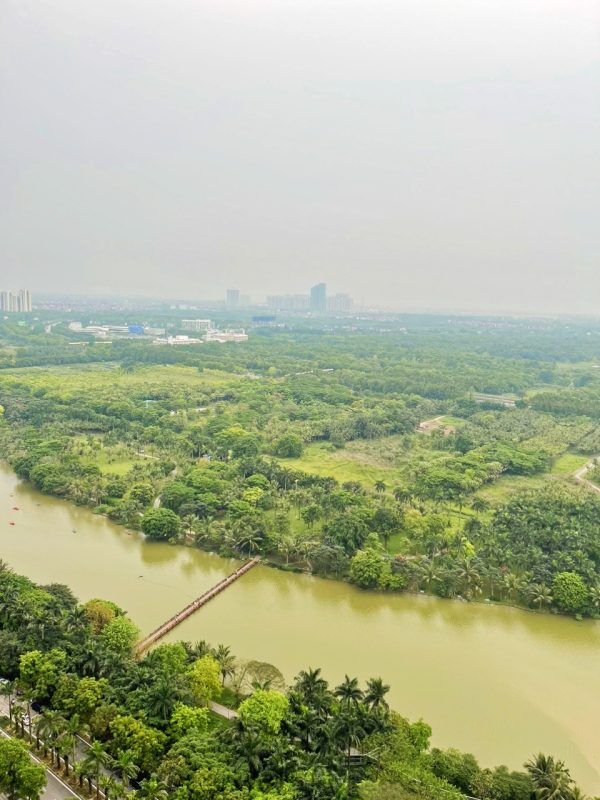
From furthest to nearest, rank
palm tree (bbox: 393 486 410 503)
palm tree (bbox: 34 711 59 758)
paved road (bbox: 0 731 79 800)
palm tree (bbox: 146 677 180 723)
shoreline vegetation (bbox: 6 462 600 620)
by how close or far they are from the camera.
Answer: palm tree (bbox: 393 486 410 503) → shoreline vegetation (bbox: 6 462 600 620) → palm tree (bbox: 146 677 180 723) → palm tree (bbox: 34 711 59 758) → paved road (bbox: 0 731 79 800)

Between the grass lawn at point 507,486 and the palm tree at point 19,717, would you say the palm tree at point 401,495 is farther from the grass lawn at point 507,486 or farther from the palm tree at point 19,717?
the palm tree at point 19,717

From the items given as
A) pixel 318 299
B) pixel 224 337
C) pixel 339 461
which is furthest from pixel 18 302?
pixel 339 461

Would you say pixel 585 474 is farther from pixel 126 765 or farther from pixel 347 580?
pixel 126 765

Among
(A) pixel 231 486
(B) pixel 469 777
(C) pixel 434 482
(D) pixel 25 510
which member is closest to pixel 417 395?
(C) pixel 434 482

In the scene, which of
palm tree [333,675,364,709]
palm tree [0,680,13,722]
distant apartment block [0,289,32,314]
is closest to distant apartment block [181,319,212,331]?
distant apartment block [0,289,32,314]

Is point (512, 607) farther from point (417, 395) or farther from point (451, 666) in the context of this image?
point (417, 395)

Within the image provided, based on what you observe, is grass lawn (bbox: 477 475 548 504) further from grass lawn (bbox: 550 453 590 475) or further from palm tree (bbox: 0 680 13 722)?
palm tree (bbox: 0 680 13 722)
